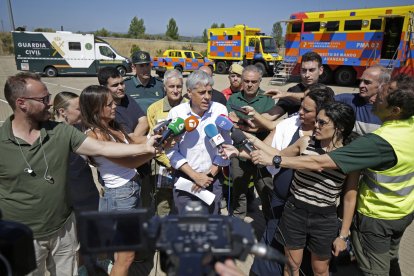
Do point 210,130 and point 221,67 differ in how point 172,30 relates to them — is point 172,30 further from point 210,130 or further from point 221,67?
point 210,130

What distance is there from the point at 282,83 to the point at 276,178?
1543cm

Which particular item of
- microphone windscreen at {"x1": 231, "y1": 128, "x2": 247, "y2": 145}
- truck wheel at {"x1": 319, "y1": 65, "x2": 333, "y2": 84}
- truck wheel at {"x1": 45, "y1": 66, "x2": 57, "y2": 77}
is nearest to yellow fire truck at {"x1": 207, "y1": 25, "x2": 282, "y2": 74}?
truck wheel at {"x1": 319, "y1": 65, "x2": 333, "y2": 84}

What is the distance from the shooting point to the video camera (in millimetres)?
946

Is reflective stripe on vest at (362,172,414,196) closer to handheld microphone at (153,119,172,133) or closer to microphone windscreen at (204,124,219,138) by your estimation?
microphone windscreen at (204,124,219,138)

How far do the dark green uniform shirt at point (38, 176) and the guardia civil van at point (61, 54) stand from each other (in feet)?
59.4

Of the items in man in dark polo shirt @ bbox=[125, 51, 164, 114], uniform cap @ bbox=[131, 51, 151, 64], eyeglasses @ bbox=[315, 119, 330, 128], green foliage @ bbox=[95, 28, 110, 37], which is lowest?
eyeglasses @ bbox=[315, 119, 330, 128]

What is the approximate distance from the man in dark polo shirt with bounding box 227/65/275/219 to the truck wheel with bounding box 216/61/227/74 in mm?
19235

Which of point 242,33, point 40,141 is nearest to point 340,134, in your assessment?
point 40,141

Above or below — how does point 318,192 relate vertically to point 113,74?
below

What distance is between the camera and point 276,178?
9.10 ft

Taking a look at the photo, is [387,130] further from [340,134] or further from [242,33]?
[242,33]

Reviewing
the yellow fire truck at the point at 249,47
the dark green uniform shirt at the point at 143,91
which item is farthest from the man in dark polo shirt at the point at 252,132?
the yellow fire truck at the point at 249,47

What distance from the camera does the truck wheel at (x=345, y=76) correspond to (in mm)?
15430

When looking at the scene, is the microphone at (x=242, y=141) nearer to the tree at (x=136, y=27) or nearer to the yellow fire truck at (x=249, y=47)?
the yellow fire truck at (x=249, y=47)
